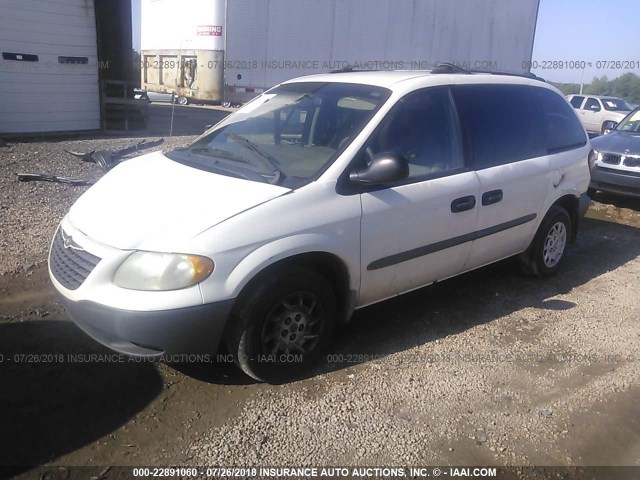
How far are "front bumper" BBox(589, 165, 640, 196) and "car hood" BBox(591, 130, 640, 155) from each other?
0.99ft

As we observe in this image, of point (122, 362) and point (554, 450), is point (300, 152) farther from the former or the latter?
point (554, 450)

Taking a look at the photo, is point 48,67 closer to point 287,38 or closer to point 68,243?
point 287,38

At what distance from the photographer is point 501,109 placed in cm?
460

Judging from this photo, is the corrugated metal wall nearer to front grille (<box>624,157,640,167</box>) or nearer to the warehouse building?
the warehouse building

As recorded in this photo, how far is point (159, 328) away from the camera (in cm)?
293

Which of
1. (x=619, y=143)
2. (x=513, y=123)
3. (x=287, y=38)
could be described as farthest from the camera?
(x=287, y=38)

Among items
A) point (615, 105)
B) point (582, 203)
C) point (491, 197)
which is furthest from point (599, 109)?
point (491, 197)

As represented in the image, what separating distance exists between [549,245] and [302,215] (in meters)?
3.02

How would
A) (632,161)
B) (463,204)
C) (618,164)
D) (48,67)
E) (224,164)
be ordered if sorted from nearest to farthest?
1. (224,164)
2. (463,204)
3. (632,161)
4. (618,164)
5. (48,67)

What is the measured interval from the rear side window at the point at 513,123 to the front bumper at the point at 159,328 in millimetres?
2315

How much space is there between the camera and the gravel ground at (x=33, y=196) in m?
5.20

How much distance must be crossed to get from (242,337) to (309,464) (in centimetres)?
76

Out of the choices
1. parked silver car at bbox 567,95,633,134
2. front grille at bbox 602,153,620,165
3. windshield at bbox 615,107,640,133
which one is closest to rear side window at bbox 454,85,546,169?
front grille at bbox 602,153,620,165

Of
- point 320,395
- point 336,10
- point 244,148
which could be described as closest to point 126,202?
point 244,148
